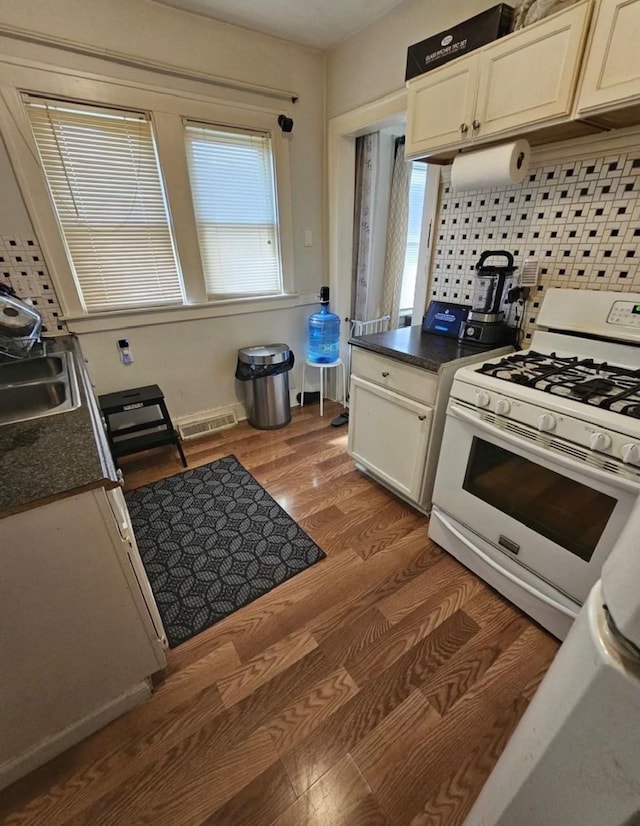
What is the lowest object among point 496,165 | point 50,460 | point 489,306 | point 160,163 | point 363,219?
point 50,460

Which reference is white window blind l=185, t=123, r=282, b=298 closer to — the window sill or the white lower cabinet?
the window sill

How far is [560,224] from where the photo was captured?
1.60 meters

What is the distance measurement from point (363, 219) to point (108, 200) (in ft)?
5.68

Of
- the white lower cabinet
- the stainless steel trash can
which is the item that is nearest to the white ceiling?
the stainless steel trash can

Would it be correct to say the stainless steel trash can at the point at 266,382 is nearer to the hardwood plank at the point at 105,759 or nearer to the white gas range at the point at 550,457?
the white gas range at the point at 550,457

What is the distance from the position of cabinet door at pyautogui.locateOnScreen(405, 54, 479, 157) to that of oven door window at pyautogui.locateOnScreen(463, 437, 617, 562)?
4.36ft

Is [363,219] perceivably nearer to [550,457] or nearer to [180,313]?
[180,313]

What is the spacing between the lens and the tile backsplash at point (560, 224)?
1.42 m

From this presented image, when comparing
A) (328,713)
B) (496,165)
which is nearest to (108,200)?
(496,165)

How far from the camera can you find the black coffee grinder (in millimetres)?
1713

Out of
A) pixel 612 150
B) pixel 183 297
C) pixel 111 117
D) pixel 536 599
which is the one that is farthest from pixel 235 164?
pixel 536 599

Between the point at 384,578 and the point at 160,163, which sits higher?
the point at 160,163

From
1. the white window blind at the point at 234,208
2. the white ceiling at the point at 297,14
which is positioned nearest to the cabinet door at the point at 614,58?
the white ceiling at the point at 297,14

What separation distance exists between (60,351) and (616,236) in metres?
2.59
